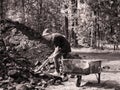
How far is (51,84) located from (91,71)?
1.69 m

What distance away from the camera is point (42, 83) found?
9.87 metres

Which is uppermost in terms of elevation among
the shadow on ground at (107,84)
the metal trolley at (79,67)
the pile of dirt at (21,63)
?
the metal trolley at (79,67)

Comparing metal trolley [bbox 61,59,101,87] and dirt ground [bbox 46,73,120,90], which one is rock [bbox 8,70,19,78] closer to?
dirt ground [bbox 46,73,120,90]

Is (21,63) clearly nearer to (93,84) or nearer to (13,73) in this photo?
(13,73)

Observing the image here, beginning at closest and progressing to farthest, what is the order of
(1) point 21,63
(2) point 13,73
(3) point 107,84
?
(3) point 107,84 → (2) point 13,73 → (1) point 21,63

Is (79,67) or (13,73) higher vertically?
(79,67)

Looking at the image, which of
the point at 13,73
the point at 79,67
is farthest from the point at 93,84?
the point at 13,73

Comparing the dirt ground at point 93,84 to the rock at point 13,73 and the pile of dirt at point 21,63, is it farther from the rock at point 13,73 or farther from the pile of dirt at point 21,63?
the rock at point 13,73

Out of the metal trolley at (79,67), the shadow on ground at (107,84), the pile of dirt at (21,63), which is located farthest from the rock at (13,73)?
the shadow on ground at (107,84)

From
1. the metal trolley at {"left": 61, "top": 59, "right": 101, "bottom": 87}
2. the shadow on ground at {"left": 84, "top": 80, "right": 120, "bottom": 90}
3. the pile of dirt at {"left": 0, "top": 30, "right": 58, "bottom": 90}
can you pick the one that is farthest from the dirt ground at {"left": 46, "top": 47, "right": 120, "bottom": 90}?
the pile of dirt at {"left": 0, "top": 30, "right": 58, "bottom": 90}

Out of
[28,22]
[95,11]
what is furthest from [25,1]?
[95,11]

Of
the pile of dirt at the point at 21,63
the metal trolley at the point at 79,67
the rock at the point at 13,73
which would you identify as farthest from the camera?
the rock at the point at 13,73

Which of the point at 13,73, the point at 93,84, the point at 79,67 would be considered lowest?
the point at 93,84

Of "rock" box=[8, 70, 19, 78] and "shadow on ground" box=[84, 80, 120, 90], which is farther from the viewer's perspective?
"rock" box=[8, 70, 19, 78]
